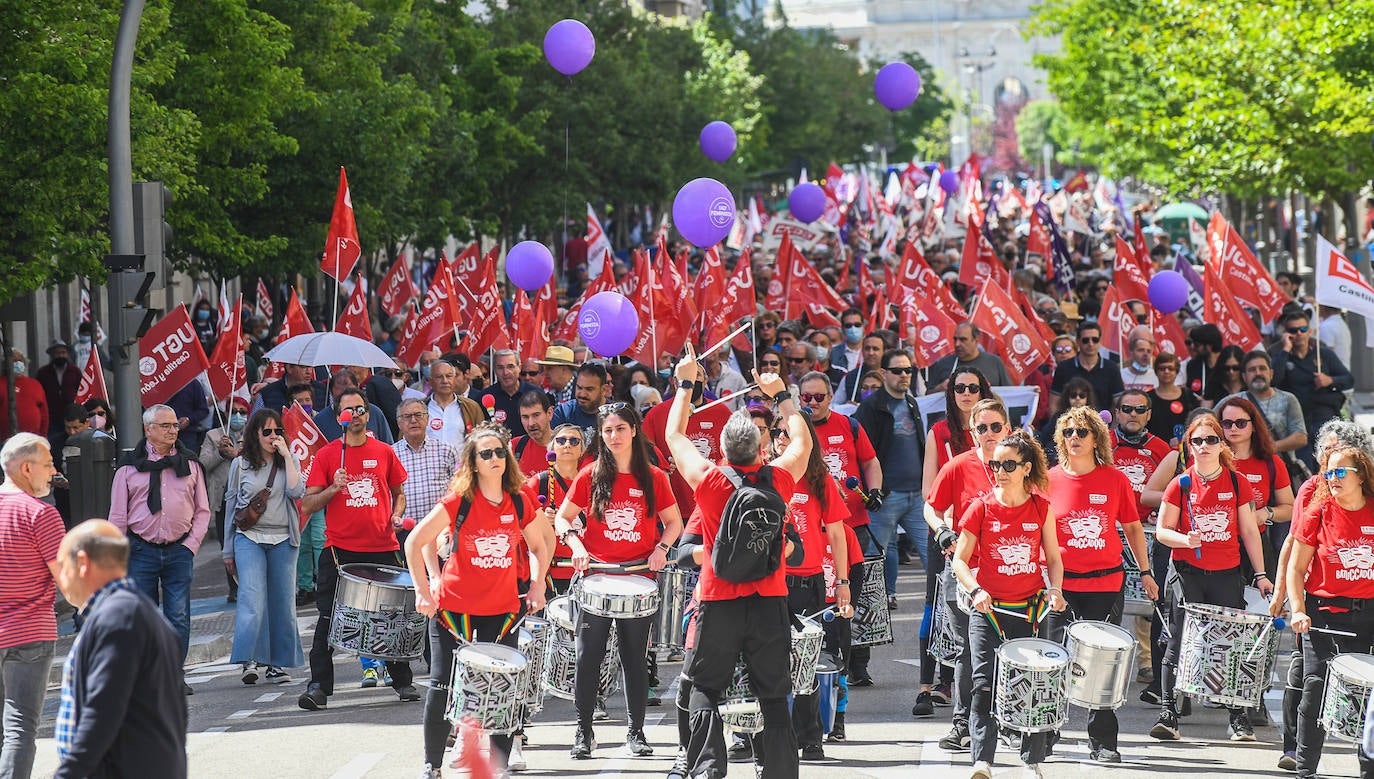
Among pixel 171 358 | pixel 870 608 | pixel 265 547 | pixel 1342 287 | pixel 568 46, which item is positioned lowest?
pixel 870 608

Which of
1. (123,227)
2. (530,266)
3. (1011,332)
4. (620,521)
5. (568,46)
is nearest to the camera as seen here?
(620,521)

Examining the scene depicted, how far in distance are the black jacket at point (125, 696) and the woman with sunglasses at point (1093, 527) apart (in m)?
4.40

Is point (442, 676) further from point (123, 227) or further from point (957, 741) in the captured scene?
point (123, 227)

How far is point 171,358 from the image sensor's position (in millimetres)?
14602

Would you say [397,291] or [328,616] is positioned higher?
[397,291]

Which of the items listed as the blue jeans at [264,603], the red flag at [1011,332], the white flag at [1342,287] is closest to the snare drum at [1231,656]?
the white flag at [1342,287]

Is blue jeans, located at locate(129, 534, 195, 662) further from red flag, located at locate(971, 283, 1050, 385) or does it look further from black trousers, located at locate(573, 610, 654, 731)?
red flag, located at locate(971, 283, 1050, 385)

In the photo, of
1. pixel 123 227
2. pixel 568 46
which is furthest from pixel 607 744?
pixel 568 46

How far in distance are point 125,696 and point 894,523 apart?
22.5ft

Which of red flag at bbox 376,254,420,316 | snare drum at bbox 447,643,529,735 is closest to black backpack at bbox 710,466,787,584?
snare drum at bbox 447,643,529,735

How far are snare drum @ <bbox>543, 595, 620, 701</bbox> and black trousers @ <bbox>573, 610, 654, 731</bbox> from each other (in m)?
0.07

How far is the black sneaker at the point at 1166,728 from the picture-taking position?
9547 millimetres

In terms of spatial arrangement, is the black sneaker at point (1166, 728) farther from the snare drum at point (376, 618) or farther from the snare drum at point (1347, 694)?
the snare drum at point (376, 618)

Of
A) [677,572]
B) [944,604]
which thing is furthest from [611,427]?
[944,604]
